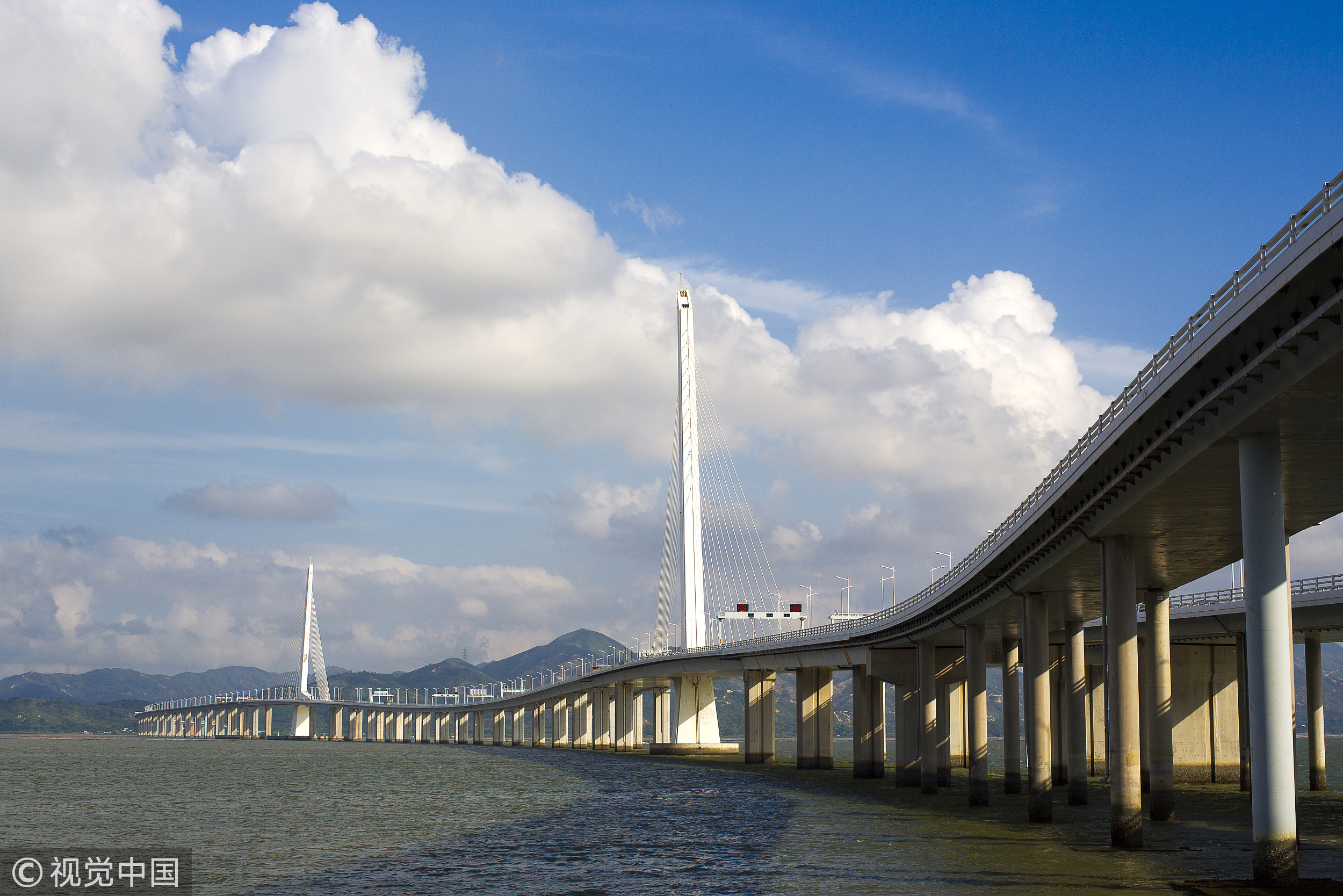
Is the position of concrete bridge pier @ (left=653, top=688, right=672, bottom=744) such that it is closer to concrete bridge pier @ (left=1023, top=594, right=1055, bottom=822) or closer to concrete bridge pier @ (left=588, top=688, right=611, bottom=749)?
concrete bridge pier @ (left=588, top=688, right=611, bottom=749)

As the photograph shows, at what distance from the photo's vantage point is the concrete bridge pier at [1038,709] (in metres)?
46.8

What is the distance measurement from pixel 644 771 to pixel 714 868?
5784cm

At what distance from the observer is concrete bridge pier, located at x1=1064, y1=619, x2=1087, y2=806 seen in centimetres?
4853

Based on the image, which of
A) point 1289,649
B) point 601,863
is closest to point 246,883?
point 601,863

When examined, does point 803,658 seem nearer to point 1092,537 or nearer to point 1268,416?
point 1092,537

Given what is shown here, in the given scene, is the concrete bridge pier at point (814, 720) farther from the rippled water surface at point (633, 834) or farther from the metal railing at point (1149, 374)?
the metal railing at point (1149, 374)

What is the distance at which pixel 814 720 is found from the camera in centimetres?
9581

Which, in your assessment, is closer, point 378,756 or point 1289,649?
point 1289,649

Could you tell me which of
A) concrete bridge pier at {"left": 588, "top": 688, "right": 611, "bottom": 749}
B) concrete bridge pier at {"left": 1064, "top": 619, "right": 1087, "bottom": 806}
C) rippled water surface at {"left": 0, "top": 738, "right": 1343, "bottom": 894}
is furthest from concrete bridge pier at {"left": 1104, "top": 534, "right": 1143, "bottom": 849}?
concrete bridge pier at {"left": 588, "top": 688, "right": 611, "bottom": 749}

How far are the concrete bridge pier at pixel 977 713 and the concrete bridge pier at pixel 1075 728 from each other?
4.63 m

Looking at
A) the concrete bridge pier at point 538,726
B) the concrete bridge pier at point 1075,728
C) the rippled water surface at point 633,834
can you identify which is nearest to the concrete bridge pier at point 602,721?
the concrete bridge pier at point 538,726

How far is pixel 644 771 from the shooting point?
92.2 metres

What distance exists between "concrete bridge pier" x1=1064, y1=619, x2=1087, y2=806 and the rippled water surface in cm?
97

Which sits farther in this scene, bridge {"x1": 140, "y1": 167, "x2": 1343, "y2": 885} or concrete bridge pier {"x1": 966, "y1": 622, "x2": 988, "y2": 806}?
concrete bridge pier {"x1": 966, "y1": 622, "x2": 988, "y2": 806}
